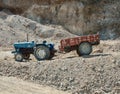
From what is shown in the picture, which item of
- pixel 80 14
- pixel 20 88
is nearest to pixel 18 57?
pixel 20 88

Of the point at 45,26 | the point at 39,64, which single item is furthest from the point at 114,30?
the point at 39,64

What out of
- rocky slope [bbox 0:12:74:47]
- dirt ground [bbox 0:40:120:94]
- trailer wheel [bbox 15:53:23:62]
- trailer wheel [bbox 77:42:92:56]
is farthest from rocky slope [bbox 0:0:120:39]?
dirt ground [bbox 0:40:120:94]

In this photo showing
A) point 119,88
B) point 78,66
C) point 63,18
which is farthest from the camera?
point 63,18

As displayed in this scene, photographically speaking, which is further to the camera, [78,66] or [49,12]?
[49,12]

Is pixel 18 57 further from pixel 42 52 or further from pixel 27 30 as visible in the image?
pixel 27 30

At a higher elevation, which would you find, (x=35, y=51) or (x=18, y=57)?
(x=35, y=51)

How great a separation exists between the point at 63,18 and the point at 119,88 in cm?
2169

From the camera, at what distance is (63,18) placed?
1496 inches

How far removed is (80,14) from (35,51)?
17.0m

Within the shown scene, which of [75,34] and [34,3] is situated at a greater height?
[34,3]

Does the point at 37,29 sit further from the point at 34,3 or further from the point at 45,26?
the point at 34,3

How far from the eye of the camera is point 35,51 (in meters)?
21.0

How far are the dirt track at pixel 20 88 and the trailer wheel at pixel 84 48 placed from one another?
4.61 metres

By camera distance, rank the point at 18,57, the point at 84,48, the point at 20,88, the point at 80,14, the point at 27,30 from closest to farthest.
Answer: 1. the point at 20,88
2. the point at 84,48
3. the point at 18,57
4. the point at 27,30
5. the point at 80,14
